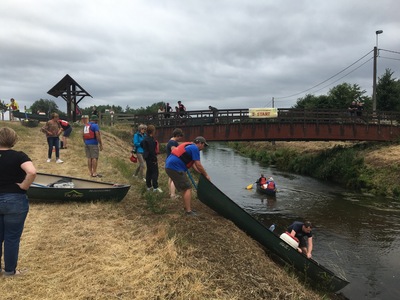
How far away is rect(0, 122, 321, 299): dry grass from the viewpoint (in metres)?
4.23

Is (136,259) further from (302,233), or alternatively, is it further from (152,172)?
(302,233)

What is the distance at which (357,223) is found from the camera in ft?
44.1

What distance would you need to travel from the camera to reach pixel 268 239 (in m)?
7.05

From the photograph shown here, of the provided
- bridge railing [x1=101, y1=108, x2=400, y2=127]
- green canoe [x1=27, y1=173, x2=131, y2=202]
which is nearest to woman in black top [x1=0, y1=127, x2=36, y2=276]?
green canoe [x1=27, y1=173, x2=131, y2=202]

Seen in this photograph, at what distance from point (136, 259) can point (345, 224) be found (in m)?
11.1

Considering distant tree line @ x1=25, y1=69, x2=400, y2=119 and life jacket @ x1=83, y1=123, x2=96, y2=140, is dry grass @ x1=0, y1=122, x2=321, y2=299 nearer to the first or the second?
life jacket @ x1=83, y1=123, x2=96, y2=140

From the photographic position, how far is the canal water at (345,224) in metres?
8.49

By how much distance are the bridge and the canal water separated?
12.3 feet

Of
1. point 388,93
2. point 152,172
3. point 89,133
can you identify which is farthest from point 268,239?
point 388,93

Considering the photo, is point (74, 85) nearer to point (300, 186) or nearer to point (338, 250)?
point (300, 186)

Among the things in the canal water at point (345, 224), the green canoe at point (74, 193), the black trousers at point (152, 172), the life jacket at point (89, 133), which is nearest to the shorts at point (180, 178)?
the green canoe at point (74, 193)

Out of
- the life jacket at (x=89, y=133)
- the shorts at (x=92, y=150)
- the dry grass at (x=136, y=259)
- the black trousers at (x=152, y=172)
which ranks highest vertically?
the life jacket at (x=89, y=133)

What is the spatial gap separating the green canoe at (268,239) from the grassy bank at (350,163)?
13.6 metres

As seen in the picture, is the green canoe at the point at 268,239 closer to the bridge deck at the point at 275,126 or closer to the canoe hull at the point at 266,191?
the canoe hull at the point at 266,191
